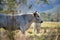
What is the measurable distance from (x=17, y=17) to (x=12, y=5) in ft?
0.76

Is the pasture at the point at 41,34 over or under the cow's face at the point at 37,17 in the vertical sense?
under

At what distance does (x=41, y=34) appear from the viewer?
12.5ft

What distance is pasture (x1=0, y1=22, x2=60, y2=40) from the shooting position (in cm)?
380

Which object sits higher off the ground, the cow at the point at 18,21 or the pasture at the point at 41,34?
the cow at the point at 18,21

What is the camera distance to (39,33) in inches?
150

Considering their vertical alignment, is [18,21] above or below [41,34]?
above

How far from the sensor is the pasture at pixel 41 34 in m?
3.80

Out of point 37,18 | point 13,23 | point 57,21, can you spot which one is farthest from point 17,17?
point 57,21

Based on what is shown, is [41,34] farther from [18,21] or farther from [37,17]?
[18,21]

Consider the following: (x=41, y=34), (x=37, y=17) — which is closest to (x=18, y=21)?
(x=37, y=17)

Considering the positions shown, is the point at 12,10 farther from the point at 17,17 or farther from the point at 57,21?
the point at 57,21

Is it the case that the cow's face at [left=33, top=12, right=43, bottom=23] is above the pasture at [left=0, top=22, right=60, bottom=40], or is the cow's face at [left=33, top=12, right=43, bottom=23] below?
above

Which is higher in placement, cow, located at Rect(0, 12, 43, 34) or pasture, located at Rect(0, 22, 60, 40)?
cow, located at Rect(0, 12, 43, 34)

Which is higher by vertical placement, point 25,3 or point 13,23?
point 25,3
